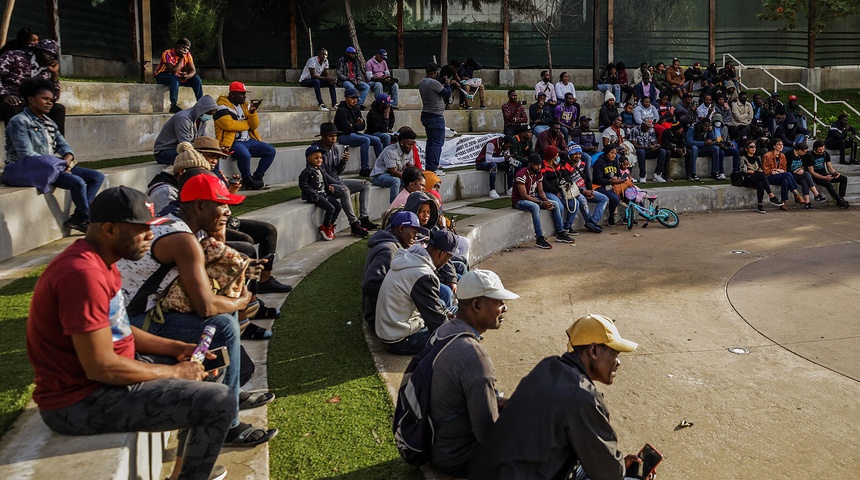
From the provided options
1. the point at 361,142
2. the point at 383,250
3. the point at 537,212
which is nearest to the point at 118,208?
the point at 383,250

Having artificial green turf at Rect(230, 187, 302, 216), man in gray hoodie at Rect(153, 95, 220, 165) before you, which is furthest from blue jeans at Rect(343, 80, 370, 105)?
man in gray hoodie at Rect(153, 95, 220, 165)

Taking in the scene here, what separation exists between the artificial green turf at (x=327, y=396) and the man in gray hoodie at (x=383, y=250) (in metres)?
0.33

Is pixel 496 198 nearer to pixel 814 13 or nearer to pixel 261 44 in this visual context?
pixel 261 44

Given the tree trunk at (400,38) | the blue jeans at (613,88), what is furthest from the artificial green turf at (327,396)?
the tree trunk at (400,38)

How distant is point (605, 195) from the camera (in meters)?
14.8

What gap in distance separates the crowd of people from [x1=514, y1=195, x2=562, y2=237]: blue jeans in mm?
30

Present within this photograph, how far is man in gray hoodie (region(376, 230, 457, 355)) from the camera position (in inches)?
253

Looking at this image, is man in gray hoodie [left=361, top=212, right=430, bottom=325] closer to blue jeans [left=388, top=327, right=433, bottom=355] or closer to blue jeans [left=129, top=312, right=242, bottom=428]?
blue jeans [left=388, top=327, right=433, bottom=355]

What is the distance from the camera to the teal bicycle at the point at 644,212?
14.7 m

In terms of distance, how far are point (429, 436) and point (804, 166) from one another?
51.3 feet

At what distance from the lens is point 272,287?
8.13 m

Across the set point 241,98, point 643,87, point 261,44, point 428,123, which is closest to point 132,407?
point 241,98

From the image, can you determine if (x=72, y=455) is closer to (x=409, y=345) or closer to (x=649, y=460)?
(x=649, y=460)

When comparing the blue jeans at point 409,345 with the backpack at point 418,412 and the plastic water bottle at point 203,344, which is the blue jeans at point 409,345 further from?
the plastic water bottle at point 203,344
